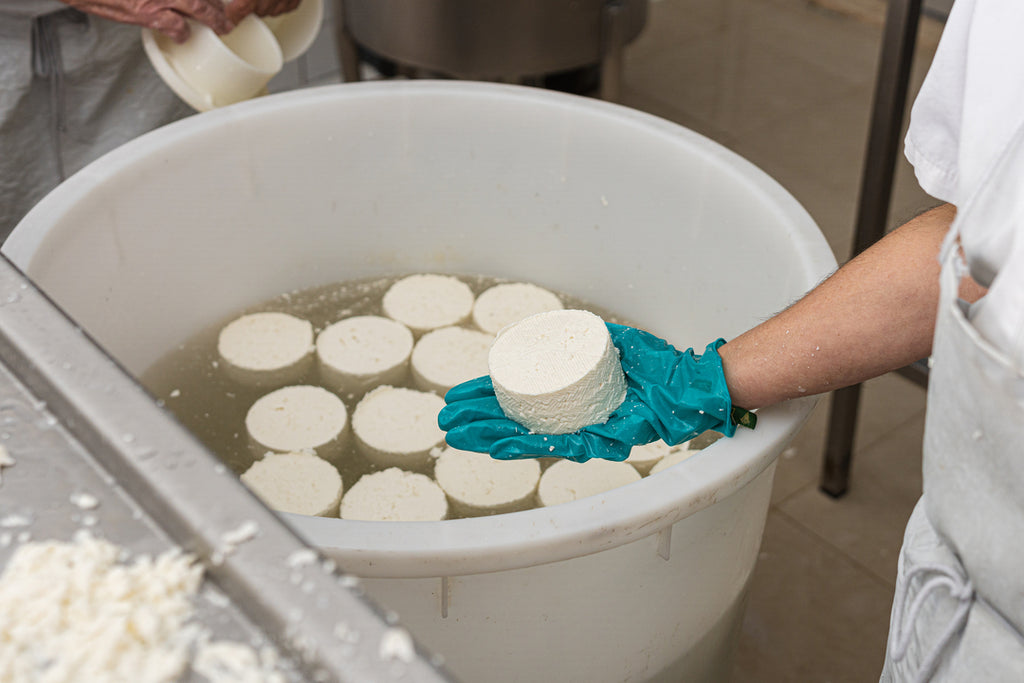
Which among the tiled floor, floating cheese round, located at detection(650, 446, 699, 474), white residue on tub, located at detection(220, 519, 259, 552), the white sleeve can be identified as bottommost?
the tiled floor

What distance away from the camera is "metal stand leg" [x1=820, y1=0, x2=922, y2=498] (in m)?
1.43

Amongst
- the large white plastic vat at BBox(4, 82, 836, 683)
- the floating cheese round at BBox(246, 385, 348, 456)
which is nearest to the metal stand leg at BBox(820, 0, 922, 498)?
the large white plastic vat at BBox(4, 82, 836, 683)

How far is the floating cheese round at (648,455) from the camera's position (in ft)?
4.55

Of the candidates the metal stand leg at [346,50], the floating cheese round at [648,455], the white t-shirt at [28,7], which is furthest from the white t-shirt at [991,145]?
the metal stand leg at [346,50]

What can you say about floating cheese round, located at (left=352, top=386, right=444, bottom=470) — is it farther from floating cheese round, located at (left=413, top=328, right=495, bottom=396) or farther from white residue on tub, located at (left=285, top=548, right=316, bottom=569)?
white residue on tub, located at (left=285, top=548, right=316, bottom=569)

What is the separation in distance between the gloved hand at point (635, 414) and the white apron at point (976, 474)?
23 centimetres

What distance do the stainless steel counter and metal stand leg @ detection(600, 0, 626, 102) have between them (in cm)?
160

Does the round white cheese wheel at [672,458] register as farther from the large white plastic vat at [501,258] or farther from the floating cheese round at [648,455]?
the large white plastic vat at [501,258]

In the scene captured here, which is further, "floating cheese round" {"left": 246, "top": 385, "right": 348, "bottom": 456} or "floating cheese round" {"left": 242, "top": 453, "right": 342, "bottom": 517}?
"floating cheese round" {"left": 246, "top": 385, "right": 348, "bottom": 456}

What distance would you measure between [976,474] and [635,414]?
1.30ft

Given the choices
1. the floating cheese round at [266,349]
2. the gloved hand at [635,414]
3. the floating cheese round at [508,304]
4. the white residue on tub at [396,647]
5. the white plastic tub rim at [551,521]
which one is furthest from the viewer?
the floating cheese round at [508,304]

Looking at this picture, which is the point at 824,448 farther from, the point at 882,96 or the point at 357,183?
the point at 357,183

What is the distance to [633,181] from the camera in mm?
1514

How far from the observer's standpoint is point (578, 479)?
1327 mm
